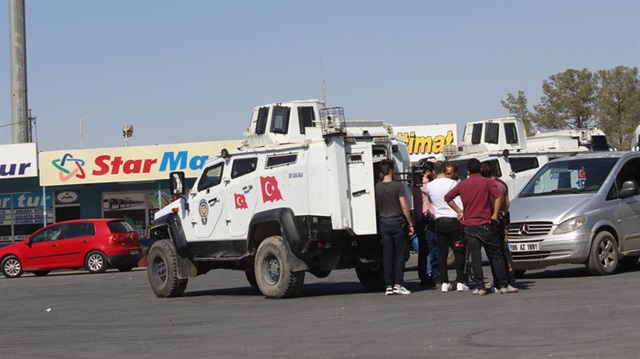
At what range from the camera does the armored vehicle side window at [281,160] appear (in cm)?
1579

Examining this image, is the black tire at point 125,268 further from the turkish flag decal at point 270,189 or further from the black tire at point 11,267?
the turkish flag decal at point 270,189

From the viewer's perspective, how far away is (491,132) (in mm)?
24141

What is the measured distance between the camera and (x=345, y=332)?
36.3 feet

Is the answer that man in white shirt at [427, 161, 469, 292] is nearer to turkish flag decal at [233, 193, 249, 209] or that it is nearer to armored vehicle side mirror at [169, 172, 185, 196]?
turkish flag decal at [233, 193, 249, 209]

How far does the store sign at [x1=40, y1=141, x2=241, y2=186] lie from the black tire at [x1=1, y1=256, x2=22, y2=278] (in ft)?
23.7

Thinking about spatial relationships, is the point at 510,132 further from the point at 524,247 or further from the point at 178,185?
the point at 178,185

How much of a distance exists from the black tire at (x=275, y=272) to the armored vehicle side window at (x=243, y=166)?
127 cm

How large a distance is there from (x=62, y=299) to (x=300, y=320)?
7.75 meters

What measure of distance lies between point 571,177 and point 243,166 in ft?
17.7

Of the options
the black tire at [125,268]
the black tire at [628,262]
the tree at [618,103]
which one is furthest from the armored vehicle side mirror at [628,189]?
the tree at [618,103]

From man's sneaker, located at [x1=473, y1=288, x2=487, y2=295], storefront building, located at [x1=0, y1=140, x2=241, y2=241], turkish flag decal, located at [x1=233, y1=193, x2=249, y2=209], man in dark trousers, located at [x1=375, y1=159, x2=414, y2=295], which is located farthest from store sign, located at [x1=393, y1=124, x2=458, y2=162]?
man's sneaker, located at [x1=473, y1=288, x2=487, y2=295]

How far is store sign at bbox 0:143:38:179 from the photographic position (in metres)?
38.2

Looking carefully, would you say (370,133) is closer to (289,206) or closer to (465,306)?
(289,206)

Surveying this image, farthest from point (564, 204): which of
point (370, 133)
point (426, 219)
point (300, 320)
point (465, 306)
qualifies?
point (300, 320)
